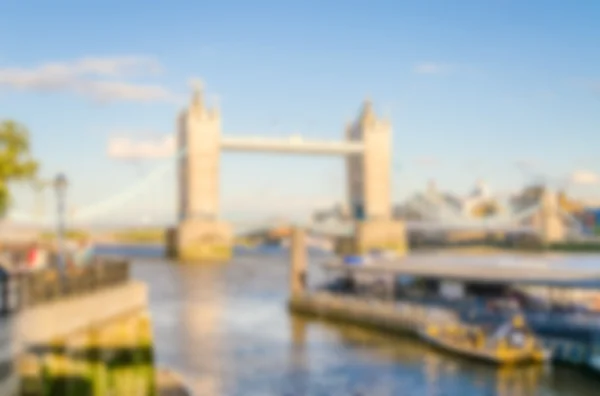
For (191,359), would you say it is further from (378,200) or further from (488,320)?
(378,200)

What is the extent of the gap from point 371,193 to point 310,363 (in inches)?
3478

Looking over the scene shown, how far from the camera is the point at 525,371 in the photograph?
21.0 metres

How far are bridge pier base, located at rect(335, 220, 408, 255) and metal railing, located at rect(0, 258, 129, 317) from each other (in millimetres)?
87185

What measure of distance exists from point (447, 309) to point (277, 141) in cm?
7646

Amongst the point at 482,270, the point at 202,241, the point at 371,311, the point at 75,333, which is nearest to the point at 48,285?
the point at 75,333

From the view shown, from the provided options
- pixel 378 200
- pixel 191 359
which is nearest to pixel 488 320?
pixel 191 359

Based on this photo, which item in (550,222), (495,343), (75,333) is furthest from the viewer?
(550,222)

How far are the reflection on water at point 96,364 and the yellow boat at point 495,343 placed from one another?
35.7 ft

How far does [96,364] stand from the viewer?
35.2ft

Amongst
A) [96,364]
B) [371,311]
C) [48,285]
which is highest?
[48,285]

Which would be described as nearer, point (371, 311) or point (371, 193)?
point (371, 311)

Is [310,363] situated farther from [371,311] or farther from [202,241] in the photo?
[202,241]

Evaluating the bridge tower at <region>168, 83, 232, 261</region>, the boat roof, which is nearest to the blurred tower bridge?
the bridge tower at <region>168, 83, 232, 261</region>

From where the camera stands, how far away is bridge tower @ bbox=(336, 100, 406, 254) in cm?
10294
